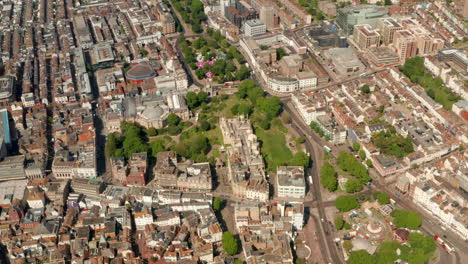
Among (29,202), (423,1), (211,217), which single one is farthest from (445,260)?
(423,1)

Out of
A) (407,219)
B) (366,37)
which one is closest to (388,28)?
(366,37)

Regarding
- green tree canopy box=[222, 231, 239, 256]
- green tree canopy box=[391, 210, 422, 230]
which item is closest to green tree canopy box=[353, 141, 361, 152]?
green tree canopy box=[391, 210, 422, 230]

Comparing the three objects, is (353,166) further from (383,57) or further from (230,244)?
(383,57)

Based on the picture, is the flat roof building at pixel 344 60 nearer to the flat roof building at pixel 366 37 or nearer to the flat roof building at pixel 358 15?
the flat roof building at pixel 366 37

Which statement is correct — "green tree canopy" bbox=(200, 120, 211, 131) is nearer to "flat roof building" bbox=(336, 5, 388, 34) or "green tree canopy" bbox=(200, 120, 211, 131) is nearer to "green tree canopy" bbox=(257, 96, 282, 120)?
"green tree canopy" bbox=(257, 96, 282, 120)

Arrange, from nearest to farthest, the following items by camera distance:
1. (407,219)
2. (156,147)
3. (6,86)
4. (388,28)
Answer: (407,219)
(156,147)
(6,86)
(388,28)

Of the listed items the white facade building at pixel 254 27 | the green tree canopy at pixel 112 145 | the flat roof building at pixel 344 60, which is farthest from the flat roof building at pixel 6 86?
the flat roof building at pixel 344 60
